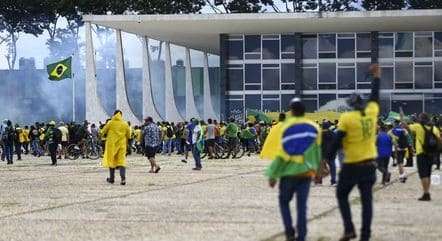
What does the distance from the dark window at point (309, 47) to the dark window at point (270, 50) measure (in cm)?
160

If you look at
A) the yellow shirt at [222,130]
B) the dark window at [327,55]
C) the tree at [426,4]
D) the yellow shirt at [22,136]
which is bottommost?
the yellow shirt at [22,136]

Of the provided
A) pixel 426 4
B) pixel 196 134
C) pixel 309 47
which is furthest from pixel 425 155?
pixel 426 4

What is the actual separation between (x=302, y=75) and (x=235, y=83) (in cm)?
402

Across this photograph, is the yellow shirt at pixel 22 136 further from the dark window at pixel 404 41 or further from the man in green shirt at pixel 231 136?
the dark window at pixel 404 41

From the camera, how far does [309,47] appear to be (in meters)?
54.4

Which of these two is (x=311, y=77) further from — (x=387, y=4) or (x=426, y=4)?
(x=387, y=4)

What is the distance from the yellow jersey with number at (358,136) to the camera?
32.0ft

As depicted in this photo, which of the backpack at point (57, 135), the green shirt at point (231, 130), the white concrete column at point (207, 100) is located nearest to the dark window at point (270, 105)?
the white concrete column at point (207, 100)

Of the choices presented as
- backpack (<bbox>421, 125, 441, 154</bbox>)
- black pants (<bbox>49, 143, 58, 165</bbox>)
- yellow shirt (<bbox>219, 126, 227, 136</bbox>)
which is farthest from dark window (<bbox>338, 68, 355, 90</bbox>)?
backpack (<bbox>421, 125, 441, 154</bbox>)

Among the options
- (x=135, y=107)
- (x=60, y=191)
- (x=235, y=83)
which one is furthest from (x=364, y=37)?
(x=60, y=191)

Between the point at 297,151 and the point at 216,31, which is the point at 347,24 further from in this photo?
the point at 297,151

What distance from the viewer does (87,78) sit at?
54625mm

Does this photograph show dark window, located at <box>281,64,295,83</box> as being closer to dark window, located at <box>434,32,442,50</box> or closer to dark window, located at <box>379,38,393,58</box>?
dark window, located at <box>379,38,393,58</box>

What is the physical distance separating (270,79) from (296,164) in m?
45.3
